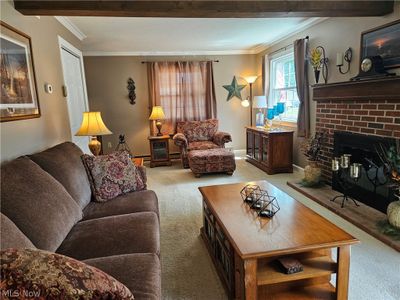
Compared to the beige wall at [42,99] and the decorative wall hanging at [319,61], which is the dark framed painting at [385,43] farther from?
the beige wall at [42,99]

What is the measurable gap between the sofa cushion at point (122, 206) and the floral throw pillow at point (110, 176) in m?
0.08

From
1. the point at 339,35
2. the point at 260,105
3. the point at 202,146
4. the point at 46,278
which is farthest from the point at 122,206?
the point at 260,105

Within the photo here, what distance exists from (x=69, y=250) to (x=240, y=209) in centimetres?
113

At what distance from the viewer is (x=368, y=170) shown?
295 cm

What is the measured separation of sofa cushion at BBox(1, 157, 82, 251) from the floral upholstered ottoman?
2.73m

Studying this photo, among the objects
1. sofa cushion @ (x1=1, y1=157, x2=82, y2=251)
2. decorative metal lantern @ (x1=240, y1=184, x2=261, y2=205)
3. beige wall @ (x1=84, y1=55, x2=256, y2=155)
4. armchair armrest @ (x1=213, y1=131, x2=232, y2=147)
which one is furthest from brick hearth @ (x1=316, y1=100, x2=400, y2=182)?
sofa cushion @ (x1=1, y1=157, x2=82, y2=251)

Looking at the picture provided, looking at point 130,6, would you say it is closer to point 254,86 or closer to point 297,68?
point 297,68

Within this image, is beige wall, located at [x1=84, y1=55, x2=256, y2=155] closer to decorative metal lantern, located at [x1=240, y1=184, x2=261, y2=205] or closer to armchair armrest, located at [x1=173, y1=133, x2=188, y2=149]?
armchair armrest, located at [x1=173, y1=133, x2=188, y2=149]

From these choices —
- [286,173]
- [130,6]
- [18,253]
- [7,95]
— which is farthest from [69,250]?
[286,173]

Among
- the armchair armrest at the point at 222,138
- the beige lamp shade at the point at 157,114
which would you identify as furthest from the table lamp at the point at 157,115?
the armchair armrest at the point at 222,138

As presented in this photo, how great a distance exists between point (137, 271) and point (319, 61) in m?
3.53

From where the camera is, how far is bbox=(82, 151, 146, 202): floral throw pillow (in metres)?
2.32

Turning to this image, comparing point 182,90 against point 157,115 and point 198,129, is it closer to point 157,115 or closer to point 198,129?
point 157,115

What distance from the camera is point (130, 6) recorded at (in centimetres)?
232
